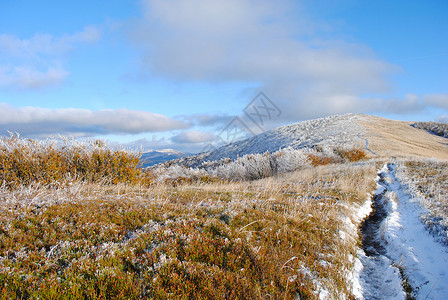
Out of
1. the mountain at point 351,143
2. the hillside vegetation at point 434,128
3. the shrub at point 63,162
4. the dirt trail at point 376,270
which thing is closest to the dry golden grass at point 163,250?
the dirt trail at point 376,270

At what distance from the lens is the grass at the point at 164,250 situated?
3271 mm

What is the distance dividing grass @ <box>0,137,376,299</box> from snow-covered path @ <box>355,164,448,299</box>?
18.0 inches

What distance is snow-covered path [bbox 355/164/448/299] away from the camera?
4.60 meters

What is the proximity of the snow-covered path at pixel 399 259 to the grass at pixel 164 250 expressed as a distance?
46 centimetres

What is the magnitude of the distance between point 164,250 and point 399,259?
567cm

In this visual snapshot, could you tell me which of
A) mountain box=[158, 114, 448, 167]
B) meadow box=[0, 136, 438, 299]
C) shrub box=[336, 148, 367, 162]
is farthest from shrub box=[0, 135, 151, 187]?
mountain box=[158, 114, 448, 167]

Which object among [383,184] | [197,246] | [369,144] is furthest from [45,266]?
[369,144]

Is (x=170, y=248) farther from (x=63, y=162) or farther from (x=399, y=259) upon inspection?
(x=63, y=162)

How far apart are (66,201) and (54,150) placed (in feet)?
17.0

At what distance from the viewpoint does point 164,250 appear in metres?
4.15

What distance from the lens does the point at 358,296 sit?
4.39 m

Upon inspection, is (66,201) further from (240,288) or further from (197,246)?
(240,288)

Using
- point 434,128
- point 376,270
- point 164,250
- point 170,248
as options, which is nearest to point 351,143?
point 376,270

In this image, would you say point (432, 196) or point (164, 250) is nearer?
point (164, 250)
